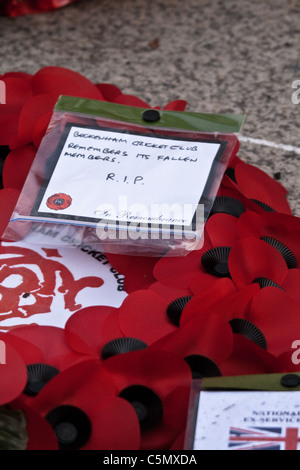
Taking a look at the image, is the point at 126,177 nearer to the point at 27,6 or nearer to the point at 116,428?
the point at 116,428

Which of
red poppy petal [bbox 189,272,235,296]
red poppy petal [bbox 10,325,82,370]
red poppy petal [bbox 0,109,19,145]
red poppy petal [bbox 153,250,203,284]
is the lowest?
red poppy petal [bbox 10,325,82,370]

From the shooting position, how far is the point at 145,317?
933 mm

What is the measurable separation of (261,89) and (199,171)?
57cm

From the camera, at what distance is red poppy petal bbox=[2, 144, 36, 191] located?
3.85 ft

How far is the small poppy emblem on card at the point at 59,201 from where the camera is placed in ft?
3.49

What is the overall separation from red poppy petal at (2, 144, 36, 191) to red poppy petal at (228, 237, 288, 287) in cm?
36

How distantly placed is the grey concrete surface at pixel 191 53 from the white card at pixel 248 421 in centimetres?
71

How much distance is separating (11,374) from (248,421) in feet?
0.82

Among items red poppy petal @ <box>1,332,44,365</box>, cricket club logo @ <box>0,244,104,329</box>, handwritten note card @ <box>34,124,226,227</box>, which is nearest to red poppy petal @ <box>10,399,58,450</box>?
red poppy petal @ <box>1,332,44,365</box>

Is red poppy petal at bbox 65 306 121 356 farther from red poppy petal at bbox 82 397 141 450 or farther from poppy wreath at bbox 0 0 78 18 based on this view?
poppy wreath at bbox 0 0 78 18

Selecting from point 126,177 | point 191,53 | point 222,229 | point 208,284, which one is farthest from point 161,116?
point 191,53

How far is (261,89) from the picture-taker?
1620 millimetres

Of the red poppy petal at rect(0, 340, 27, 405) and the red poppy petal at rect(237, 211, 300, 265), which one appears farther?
the red poppy petal at rect(237, 211, 300, 265)

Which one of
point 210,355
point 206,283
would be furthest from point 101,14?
point 210,355
